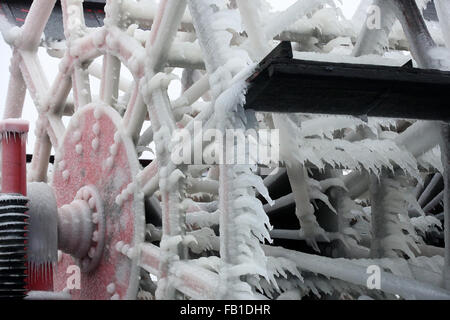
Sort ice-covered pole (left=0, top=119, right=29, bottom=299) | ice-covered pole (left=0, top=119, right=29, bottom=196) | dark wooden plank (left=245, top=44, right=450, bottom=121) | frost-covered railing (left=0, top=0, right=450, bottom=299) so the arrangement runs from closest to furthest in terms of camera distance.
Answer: dark wooden plank (left=245, top=44, right=450, bottom=121)
frost-covered railing (left=0, top=0, right=450, bottom=299)
ice-covered pole (left=0, top=119, right=29, bottom=299)
ice-covered pole (left=0, top=119, right=29, bottom=196)

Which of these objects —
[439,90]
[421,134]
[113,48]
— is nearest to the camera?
[439,90]

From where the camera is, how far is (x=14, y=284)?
4.00m

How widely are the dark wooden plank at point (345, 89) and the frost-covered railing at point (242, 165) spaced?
14 cm

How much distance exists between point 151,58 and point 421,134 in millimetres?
1791

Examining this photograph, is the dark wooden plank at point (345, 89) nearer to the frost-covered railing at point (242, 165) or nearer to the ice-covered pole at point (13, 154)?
the frost-covered railing at point (242, 165)

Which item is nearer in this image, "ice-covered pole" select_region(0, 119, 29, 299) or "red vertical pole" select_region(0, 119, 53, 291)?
"ice-covered pole" select_region(0, 119, 29, 299)

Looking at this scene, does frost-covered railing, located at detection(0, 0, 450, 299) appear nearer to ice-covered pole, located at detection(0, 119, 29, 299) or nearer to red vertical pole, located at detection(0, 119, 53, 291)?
red vertical pole, located at detection(0, 119, 53, 291)

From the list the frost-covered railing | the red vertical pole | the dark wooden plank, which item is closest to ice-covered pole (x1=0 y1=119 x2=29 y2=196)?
the red vertical pole

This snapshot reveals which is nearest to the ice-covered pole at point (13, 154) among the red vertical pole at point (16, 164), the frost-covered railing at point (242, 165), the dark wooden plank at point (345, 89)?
the red vertical pole at point (16, 164)

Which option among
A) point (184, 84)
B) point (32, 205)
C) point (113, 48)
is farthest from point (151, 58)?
point (184, 84)

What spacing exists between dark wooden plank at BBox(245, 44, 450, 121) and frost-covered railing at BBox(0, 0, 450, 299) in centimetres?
14

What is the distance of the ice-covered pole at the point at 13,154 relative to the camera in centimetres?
421

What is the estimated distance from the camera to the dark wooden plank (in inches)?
112
